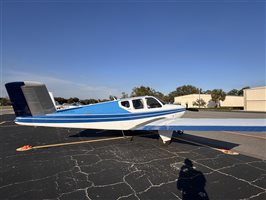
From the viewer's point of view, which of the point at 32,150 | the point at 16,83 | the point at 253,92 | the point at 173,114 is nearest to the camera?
the point at 16,83

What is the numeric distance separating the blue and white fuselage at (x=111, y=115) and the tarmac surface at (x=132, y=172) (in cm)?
105

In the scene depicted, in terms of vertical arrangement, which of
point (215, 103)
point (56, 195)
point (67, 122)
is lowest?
point (215, 103)

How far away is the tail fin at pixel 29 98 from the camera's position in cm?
683

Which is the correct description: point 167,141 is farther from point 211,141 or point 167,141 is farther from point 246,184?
point 246,184

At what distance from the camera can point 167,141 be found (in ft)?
26.3

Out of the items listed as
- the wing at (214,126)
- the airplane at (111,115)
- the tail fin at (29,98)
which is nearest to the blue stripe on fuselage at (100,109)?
the airplane at (111,115)

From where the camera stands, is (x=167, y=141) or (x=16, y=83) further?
(x=167, y=141)

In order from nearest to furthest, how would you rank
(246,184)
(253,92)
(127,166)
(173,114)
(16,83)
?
1. (246,184)
2. (127,166)
3. (16,83)
4. (173,114)
5. (253,92)

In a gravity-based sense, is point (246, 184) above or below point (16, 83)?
below

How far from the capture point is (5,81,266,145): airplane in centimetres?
690

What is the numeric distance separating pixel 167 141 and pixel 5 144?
7832 millimetres

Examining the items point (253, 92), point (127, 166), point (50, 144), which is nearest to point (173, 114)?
point (127, 166)

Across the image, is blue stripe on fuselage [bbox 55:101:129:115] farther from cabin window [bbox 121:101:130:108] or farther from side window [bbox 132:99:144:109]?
side window [bbox 132:99:144:109]

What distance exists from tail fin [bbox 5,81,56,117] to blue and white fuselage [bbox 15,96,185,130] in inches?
12.5
